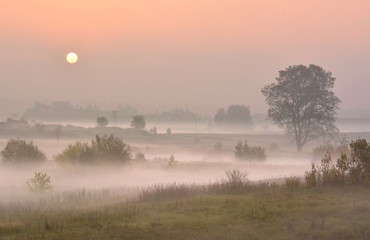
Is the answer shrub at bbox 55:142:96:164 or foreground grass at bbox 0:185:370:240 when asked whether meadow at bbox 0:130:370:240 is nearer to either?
foreground grass at bbox 0:185:370:240

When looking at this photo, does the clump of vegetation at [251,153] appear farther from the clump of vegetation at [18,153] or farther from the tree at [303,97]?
the clump of vegetation at [18,153]

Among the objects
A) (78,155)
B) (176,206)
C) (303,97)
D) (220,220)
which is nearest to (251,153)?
(303,97)

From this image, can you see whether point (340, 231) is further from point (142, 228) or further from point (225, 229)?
point (142, 228)

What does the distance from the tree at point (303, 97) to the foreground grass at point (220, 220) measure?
4172cm

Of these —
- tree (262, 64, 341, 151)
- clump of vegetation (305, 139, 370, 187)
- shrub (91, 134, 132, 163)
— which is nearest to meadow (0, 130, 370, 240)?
clump of vegetation (305, 139, 370, 187)

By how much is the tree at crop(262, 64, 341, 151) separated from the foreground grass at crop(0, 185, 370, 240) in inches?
1642

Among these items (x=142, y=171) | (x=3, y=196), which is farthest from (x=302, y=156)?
(x=3, y=196)

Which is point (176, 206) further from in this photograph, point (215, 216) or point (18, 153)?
point (18, 153)

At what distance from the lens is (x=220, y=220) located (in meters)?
14.6

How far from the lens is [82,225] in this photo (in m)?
14.5

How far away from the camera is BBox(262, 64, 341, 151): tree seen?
5941cm

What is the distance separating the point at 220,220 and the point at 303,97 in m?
48.7

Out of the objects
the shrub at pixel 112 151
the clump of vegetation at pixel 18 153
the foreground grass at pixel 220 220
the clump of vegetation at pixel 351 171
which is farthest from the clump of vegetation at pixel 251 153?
the foreground grass at pixel 220 220

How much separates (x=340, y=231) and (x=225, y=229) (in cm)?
394
